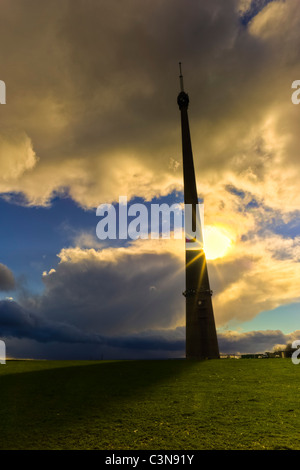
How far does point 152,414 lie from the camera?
9719 millimetres

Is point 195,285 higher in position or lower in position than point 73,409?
higher

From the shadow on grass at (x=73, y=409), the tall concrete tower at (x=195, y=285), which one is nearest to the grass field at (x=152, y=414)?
the shadow on grass at (x=73, y=409)

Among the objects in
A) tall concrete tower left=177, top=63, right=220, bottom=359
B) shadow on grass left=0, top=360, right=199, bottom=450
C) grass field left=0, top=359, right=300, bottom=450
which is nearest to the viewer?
grass field left=0, top=359, right=300, bottom=450

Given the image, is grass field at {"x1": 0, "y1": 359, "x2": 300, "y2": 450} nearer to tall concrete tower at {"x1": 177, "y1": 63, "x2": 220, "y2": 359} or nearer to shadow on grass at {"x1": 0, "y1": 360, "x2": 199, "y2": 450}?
shadow on grass at {"x1": 0, "y1": 360, "x2": 199, "y2": 450}

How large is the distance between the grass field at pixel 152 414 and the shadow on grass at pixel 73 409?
0.03 m

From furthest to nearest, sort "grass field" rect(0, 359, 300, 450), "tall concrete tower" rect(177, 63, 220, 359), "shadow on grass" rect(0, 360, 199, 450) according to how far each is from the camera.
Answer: "tall concrete tower" rect(177, 63, 220, 359) < "shadow on grass" rect(0, 360, 199, 450) < "grass field" rect(0, 359, 300, 450)

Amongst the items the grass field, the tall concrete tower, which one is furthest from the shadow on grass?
the tall concrete tower

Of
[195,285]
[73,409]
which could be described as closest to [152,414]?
[73,409]

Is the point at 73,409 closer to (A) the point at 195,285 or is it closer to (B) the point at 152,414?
(B) the point at 152,414

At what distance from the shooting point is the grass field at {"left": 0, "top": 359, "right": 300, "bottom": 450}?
7773mm

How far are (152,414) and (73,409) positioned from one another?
285 cm

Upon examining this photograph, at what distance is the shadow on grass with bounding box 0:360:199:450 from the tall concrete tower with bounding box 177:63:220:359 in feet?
105

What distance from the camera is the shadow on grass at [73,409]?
26.1ft
